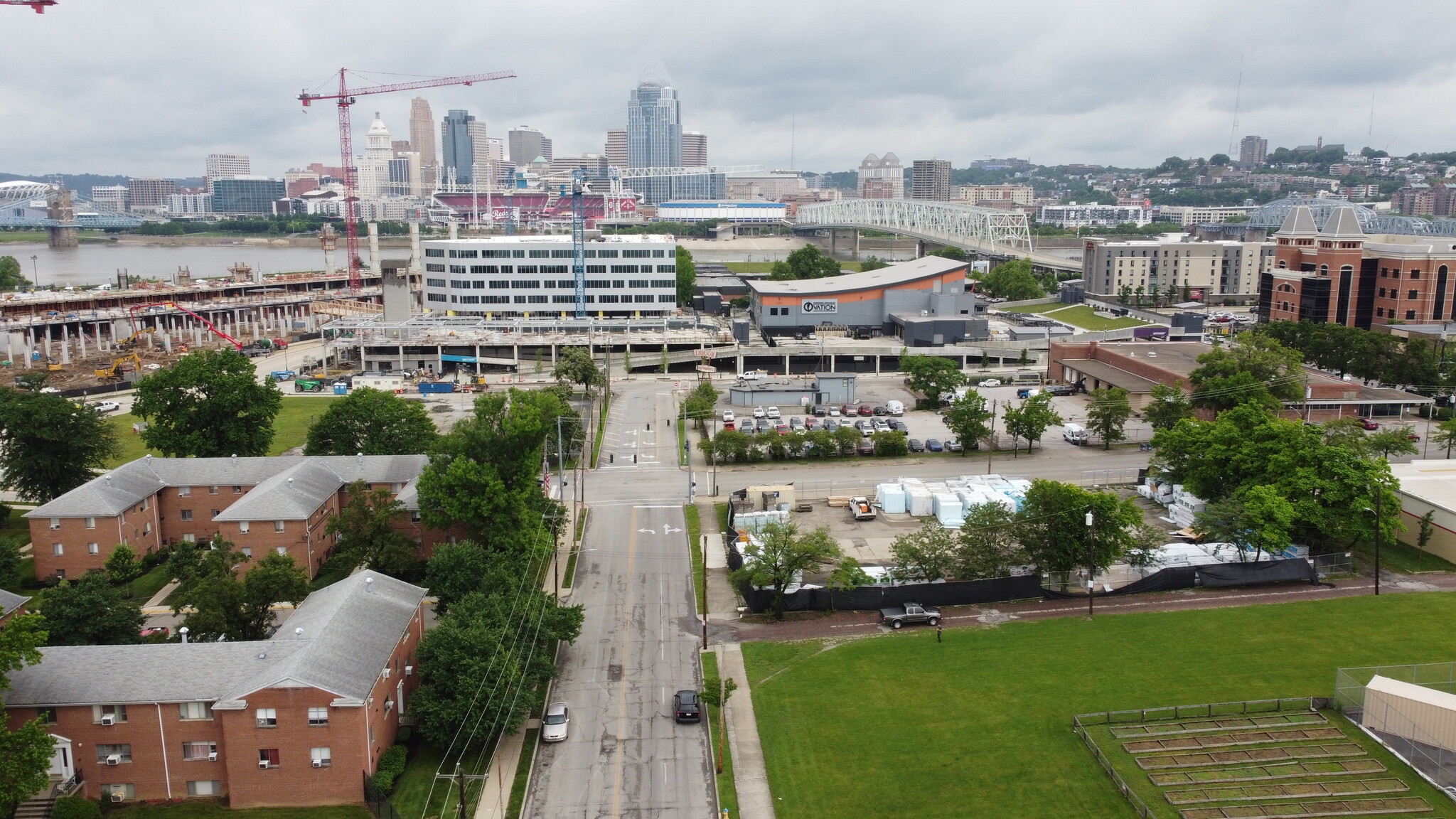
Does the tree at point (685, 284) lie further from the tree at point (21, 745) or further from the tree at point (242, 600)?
the tree at point (21, 745)

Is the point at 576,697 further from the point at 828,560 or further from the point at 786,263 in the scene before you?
the point at 786,263

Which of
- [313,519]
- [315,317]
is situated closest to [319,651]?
[313,519]

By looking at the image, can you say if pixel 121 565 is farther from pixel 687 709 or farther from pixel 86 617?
pixel 687 709

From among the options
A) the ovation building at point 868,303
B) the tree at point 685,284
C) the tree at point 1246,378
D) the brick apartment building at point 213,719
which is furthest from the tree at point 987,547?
the tree at point 685,284

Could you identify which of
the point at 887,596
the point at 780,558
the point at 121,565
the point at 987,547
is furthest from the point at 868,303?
the point at 121,565

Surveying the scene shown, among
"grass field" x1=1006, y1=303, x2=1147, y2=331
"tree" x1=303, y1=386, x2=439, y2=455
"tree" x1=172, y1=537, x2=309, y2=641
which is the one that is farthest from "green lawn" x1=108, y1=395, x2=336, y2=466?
"grass field" x1=1006, y1=303, x2=1147, y2=331

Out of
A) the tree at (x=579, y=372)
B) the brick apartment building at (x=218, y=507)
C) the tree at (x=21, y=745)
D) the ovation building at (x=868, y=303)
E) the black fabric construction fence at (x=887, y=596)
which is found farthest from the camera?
the ovation building at (x=868, y=303)
